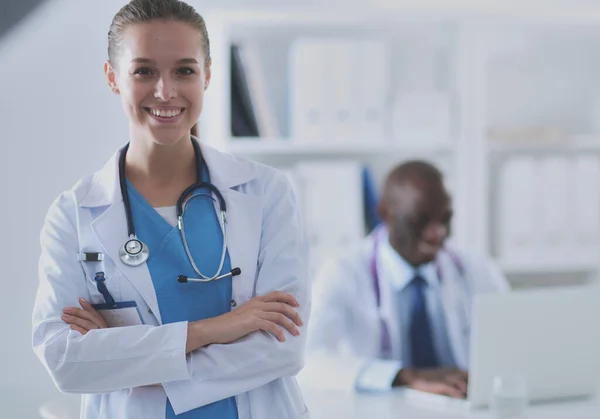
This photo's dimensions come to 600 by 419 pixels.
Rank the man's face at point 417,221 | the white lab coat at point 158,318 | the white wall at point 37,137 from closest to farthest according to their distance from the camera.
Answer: the white lab coat at point 158,318
the white wall at point 37,137
the man's face at point 417,221

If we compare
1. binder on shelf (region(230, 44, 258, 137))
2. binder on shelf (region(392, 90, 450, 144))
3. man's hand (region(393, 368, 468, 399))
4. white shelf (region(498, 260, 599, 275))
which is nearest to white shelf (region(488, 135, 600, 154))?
binder on shelf (region(392, 90, 450, 144))

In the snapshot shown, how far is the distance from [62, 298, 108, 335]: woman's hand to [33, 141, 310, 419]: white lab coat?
0.02 meters

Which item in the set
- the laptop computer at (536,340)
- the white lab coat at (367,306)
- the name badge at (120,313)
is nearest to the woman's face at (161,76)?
the name badge at (120,313)

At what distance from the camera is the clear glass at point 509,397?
171 centimetres

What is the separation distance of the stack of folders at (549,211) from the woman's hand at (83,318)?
1899 mm

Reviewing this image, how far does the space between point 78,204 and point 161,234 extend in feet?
0.56

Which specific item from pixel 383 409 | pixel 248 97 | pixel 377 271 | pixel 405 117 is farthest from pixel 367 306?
pixel 248 97

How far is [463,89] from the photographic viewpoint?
2883mm

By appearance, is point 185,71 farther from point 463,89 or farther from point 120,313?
point 463,89

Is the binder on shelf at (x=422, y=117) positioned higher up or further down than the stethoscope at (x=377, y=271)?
higher up

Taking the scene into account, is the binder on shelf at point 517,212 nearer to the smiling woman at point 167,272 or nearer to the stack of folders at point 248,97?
the stack of folders at point 248,97

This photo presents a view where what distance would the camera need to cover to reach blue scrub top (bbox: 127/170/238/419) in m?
1.37

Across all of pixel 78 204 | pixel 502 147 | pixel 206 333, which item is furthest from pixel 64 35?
pixel 502 147

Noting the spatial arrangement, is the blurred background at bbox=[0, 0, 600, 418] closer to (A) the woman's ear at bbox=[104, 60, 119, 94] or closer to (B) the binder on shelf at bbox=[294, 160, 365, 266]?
(B) the binder on shelf at bbox=[294, 160, 365, 266]
